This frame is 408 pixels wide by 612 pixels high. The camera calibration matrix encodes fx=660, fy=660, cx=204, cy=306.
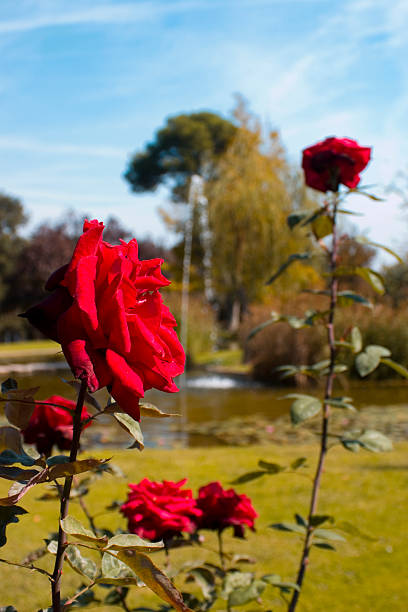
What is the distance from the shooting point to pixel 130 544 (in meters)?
0.69

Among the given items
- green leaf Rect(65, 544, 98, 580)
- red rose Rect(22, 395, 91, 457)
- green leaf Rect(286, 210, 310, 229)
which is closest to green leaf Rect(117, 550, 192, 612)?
green leaf Rect(65, 544, 98, 580)

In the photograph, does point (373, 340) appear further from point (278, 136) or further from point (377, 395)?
point (278, 136)

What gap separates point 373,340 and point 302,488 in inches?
331

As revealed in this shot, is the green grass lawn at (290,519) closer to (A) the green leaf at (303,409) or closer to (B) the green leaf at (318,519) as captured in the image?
(B) the green leaf at (318,519)

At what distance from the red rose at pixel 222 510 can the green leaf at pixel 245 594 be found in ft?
0.41

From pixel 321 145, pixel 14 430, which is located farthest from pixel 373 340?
pixel 14 430

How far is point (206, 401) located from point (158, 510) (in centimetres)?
881

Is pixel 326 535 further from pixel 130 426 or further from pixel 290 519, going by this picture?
pixel 290 519

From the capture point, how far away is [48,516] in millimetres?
3621

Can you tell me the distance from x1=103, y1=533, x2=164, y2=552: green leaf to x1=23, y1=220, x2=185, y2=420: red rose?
0.43ft

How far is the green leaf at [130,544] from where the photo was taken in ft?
2.13

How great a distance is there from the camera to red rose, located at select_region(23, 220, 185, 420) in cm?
61

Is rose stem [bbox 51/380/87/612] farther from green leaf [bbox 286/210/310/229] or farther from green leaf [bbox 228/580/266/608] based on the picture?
green leaf [bbox 286/210/310/229]

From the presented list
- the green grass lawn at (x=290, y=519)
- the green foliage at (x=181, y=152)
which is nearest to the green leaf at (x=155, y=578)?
the green grass lawn at (x=290, y=519)
